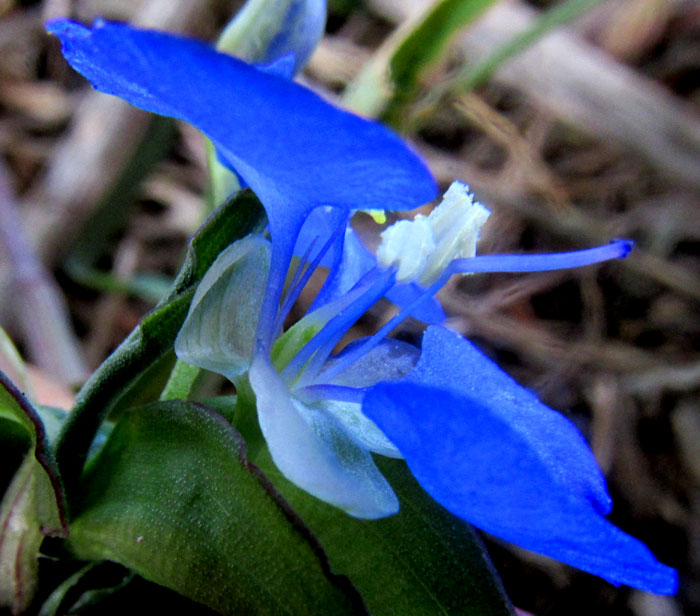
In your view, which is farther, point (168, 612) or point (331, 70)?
point (331, 70)

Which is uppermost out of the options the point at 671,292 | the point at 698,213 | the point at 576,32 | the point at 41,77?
the point at 576,32

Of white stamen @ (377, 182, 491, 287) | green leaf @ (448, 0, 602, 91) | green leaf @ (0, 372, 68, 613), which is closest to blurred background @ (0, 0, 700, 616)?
green leaf @ (448, 0, 602, 91)

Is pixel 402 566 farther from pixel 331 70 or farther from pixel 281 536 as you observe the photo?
pixel 331 70

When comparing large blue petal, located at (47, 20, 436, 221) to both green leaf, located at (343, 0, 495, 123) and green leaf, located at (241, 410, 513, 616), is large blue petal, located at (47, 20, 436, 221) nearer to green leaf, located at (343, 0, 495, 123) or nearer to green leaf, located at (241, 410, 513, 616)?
green leaf, located at (241, 410, 513, 616)

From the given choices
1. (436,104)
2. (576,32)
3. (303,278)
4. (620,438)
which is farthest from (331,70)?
(303,278)

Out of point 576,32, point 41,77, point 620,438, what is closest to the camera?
point 620,438

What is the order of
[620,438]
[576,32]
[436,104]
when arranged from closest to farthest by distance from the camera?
1. [436,104]
2. [620,438]
3. [576,32]

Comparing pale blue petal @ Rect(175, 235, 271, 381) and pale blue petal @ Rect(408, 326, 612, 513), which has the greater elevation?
pale blue petal @ Rect(408, 326, 612, 513)

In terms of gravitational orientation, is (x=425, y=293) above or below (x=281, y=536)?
above

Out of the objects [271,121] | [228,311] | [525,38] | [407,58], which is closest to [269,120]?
[271,121]
